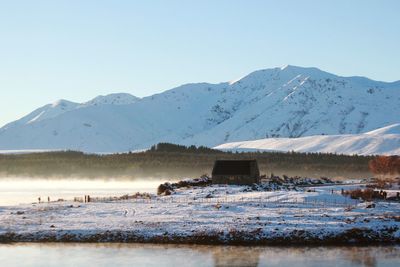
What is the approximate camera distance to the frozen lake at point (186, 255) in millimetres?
55812

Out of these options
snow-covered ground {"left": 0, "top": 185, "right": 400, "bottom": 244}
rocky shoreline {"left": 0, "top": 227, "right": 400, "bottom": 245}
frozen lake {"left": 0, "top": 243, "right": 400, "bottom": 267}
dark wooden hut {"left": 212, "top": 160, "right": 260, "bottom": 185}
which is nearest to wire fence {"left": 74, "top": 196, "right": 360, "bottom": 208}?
snow-covered ground {"left": 0, "top": 185, "right": 400, "bottom": 244}

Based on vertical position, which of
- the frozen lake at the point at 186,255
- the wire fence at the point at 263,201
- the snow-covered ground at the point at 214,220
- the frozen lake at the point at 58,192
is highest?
the frozen lake at the point at 58,192

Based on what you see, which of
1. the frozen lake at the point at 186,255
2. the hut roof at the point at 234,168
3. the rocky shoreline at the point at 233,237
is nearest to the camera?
the frozen lake at the point at 186,255

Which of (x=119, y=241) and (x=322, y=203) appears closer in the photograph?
(x=119, y=241)

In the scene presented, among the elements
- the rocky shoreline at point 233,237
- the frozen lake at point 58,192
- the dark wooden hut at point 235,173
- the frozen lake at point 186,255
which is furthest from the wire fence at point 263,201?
the dark wooden hut at point 235,173

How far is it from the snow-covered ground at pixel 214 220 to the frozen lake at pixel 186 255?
9.72 feet

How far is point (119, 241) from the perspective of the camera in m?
68.7

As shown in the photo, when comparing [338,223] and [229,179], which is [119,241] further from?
[229,179]

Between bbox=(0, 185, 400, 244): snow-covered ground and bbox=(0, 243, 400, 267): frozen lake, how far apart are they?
9.72 ft

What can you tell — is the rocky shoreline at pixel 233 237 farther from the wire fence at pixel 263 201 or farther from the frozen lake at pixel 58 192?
the frozen lake at pixel 58 192

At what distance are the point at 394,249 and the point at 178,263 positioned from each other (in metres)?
18.5

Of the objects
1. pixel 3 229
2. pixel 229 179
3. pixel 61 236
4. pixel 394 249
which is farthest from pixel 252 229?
pixel 229 179

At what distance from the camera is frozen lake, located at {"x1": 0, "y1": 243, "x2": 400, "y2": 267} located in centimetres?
5581

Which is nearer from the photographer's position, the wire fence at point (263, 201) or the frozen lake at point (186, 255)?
the frozen lake at point (186, 255)
